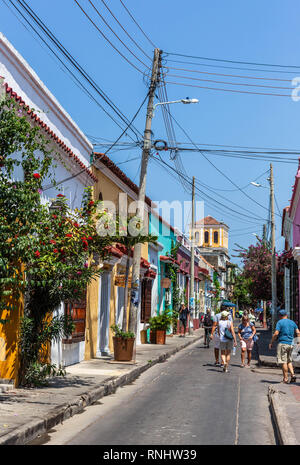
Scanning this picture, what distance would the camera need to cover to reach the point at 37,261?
9258 mm

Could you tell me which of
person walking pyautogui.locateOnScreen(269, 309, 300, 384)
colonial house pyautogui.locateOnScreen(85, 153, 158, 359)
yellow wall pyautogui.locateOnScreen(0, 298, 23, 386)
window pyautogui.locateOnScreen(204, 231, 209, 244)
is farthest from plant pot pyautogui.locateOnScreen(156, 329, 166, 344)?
window pyautogui.locateOnScreen(204, 231, 209, 244)

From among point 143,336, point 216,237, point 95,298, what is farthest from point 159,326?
point 216,237

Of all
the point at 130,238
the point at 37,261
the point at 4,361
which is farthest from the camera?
the point at 130,238

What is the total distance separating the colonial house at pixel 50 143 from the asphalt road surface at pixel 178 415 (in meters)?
2.02

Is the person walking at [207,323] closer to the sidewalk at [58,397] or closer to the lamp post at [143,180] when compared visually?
the lamp post at [143,180]

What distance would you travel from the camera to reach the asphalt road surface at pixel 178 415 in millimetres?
6930

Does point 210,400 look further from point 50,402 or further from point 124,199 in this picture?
point 124,199

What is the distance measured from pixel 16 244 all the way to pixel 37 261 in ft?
6.44

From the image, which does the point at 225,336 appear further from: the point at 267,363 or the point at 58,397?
the point at 58,397

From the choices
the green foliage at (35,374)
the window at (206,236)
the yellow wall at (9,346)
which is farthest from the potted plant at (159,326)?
the window at (206,236)

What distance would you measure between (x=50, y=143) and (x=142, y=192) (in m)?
4.24

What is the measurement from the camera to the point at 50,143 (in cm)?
1238

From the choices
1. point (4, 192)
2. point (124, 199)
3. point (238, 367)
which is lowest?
point (238, 367)
